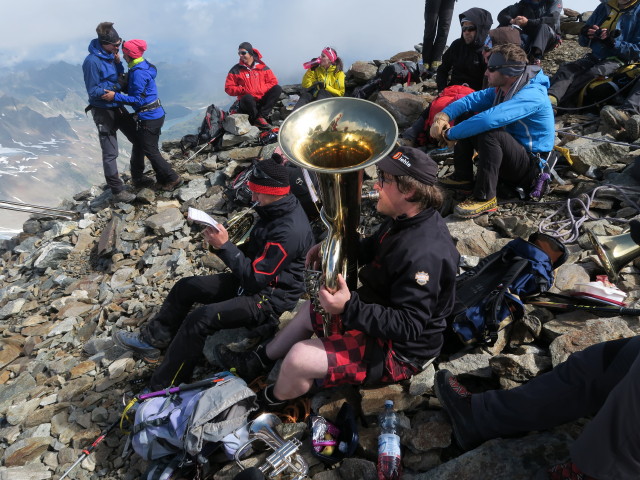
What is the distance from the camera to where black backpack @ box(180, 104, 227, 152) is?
960 cm

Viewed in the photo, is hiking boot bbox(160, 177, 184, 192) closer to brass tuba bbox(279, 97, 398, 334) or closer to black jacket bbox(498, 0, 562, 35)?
brass tuba bbox(279, 97, 398, 334)

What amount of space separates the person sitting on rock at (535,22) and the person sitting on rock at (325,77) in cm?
384

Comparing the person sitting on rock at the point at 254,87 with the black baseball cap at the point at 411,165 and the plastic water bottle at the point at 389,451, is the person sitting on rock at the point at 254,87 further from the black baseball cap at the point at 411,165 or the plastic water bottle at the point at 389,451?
the plastic water bottle at the point at 389,451

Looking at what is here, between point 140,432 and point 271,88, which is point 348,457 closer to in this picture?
point 140,432

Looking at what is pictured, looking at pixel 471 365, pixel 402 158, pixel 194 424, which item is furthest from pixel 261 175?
pixel 471 365

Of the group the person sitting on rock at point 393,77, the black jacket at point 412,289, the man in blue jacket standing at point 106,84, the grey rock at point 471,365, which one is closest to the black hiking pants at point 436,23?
the person sitting on rock at point 393,77

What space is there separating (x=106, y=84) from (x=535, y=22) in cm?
856

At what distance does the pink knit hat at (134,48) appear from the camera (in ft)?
22.7

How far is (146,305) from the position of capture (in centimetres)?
567

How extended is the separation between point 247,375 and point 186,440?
731 mm

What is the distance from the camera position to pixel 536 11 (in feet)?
30.2

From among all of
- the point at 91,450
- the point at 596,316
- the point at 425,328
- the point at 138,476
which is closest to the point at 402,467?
the point at 425,328

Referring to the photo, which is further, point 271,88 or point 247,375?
point 271,88

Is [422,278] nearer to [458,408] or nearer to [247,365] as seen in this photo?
[458,408]
